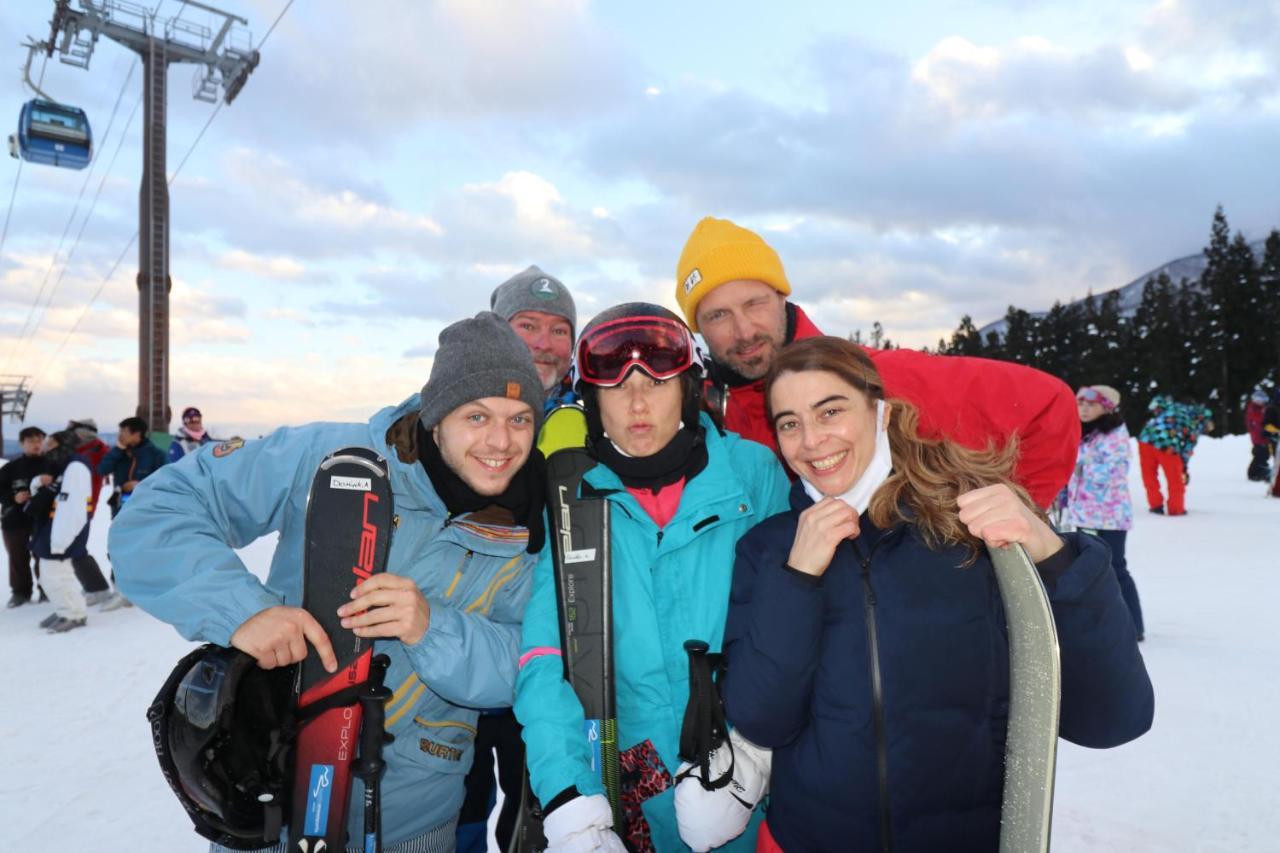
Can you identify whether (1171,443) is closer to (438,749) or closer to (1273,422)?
(1273,422)

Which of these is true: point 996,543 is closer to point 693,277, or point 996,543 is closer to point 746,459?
point 746,459

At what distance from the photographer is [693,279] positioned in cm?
369

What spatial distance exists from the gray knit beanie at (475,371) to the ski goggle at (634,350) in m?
0.23

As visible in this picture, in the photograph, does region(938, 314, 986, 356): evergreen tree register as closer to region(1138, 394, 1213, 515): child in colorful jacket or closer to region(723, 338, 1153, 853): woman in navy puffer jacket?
region(1138, 394, 1213, 515): child in colorful jacket

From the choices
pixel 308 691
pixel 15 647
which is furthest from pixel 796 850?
pixel 15 647

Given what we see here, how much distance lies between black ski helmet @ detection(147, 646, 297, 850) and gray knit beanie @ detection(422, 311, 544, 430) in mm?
934

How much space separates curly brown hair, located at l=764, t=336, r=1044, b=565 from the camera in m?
1.98

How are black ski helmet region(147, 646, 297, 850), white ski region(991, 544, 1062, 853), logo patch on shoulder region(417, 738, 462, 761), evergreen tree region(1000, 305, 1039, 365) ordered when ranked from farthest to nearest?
evergreen tree region(1000, 305, 1039, 365) < logo patch on shoulder region(417, 738, 462, 761) < black ski helmet region(147, 646, 297, 850) < white ski region(991, 544, 1062, 853)

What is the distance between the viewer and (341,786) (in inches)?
82.7

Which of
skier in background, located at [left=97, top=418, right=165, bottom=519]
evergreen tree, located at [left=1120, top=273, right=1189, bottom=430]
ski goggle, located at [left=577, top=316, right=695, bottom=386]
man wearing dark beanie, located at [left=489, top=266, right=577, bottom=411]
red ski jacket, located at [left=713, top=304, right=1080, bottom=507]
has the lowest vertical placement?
skier in background, located at [left=97, top=418, right=165, bottom=519]

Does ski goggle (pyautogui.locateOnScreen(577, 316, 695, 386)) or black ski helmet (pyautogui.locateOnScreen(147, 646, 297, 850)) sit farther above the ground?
ski goggle (pyautogui.locateOnScreen(577, 316, 695, 386))

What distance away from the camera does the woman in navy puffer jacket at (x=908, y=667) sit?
177cm

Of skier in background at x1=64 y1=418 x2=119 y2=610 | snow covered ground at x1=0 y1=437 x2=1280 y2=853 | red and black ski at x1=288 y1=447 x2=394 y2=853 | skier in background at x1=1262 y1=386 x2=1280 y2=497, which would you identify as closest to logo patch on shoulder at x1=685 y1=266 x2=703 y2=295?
red and black ski at x1=288 y1=447 x2=394 y2=853

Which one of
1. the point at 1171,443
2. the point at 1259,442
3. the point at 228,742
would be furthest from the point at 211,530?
the point at 1259,442
